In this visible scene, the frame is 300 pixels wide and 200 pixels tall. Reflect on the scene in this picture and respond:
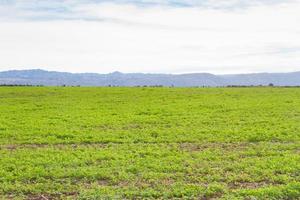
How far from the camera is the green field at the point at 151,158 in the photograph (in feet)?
47.4

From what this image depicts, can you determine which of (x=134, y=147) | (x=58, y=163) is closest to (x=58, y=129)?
(x=134, y=147)

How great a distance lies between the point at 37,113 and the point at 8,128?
10.1m

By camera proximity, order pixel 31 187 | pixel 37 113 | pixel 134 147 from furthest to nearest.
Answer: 1. pixel 37 113
2. pixel 134 147
3. pixel 31 187

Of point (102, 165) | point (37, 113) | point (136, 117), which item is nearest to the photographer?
point (102, 165)

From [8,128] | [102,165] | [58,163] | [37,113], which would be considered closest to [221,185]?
[102,165]

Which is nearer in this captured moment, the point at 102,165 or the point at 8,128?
the point at 102,165

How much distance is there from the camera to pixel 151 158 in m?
19.1

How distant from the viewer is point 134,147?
875 inches

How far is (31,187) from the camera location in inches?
585

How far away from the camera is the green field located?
1446 cm

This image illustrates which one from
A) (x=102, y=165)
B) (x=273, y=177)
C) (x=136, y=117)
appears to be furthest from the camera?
(x=136, y=117)

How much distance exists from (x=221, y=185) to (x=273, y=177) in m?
2.06

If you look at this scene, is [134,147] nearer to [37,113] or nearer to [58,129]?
[58,129]

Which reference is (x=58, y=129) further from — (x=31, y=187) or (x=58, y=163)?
(x=31, y=187)
